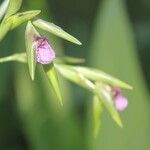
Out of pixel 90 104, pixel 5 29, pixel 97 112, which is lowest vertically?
pixel 90 104

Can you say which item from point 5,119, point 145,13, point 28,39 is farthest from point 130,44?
point 28,39

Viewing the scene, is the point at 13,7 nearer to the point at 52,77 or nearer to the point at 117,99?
the point at 52,77

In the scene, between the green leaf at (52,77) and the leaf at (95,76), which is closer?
the green leaf at (52,77)

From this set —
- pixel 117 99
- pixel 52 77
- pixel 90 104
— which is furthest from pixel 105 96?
pixel 90 104

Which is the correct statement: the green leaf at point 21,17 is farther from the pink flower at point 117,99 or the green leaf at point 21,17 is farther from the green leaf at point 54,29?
the pink flower at point 117,99

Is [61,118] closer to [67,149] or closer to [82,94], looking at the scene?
[67,149]

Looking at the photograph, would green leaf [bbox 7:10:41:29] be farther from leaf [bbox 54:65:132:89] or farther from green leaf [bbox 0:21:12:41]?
leaf [bbox 54:65:132:89]

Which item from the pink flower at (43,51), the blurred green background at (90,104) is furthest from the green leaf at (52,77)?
the blurred green background at (90,104)

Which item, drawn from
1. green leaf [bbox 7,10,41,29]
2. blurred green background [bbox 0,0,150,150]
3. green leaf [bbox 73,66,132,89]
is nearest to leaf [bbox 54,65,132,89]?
green leaf [bbox 73,66,132,89]
